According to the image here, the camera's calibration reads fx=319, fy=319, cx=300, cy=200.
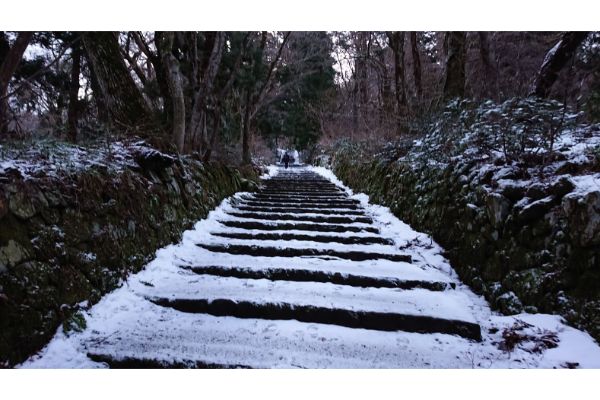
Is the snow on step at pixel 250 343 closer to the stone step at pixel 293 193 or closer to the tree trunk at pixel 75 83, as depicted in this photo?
the tree trunk at pixel 75 83

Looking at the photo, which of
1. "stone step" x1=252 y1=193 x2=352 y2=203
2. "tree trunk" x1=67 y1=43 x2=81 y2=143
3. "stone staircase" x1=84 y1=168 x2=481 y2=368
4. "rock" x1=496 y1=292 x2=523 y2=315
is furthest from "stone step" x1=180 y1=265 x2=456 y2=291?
"tree trunk" x1=67 y1=43 x2=81 y2=143

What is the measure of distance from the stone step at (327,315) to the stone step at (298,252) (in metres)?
1.05

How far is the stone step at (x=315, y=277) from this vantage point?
9.48 ft

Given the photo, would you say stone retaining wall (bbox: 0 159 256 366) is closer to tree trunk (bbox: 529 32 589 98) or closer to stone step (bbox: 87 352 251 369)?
stone step (bbox: 87 352 251 369)

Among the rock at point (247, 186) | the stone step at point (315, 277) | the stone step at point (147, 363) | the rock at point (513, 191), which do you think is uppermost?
the rock at point (513, 191)

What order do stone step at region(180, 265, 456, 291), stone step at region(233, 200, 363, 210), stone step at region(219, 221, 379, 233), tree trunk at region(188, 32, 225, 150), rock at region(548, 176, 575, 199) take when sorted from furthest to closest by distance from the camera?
stone step at region(233, 200, 363, 210) < tree trunk at region(188, 32, 225, 150) < stone step at region(219, 221, 379, 233) < stone step at region(180, 265, 456, 291) < rock at region(548, 176, 575, 199)

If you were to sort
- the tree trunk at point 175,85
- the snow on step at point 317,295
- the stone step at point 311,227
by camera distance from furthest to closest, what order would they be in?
the tree trunk at point 175,85 < the stone step at point 311,227 < the snow on step at point 317,295

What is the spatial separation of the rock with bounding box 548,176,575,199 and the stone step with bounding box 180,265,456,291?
1.10 meters

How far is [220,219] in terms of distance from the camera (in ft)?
15.0

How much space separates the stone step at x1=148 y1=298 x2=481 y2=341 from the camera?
2318 millimetres

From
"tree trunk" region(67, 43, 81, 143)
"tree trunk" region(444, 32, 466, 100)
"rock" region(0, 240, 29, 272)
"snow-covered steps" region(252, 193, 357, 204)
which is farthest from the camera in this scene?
"snow-covered steps" region(252, 193, 357, 204)

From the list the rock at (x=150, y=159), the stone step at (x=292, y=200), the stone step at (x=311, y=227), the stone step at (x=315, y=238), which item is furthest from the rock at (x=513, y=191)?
the stone step at (x=292, y=200)

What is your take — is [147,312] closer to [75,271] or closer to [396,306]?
[75,271]

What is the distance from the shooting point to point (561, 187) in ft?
7.69
